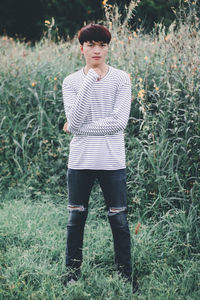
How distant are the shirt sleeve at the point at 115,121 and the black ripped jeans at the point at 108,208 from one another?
259mm

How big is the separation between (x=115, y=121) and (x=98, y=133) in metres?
0.13

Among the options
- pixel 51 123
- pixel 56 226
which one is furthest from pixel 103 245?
pixel 51 123

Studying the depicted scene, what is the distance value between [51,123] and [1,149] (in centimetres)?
66

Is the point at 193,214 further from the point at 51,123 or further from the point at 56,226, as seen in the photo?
the point at 51,123

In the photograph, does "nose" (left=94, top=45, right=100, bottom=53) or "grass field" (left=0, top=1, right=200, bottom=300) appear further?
"grass field" (left=0, top=1, right=200, bottom=300)

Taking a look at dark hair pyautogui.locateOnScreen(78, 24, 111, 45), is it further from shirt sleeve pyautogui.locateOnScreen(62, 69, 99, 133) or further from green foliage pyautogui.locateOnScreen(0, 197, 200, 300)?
green foliage pyautogui.locateOnScreen(0, 197, 200, 300)

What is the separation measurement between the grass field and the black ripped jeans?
16 centimetres

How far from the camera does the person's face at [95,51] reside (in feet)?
7.71

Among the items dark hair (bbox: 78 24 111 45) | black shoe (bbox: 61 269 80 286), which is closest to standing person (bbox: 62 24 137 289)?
dark hair (bbox: 78 24 111 45)

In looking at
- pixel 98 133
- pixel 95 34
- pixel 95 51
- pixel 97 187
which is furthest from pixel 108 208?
pixel 97 187

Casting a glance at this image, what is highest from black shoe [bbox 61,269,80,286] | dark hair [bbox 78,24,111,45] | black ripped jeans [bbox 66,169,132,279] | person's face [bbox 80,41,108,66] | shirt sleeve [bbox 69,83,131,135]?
dark hair [bbox 78,24,111,45]

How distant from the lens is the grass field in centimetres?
259

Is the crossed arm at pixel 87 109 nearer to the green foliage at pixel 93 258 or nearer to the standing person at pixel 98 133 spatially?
the standing person at pixel 98 133

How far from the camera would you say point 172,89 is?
367 centimetres
